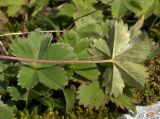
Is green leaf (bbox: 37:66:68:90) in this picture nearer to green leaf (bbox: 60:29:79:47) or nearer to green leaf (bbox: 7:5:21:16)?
green leaf (bbox: 60:29:79:47)

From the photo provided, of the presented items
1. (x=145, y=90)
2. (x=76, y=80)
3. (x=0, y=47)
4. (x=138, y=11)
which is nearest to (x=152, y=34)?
(x=138, y=11)

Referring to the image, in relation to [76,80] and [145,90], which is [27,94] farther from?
[145,90]

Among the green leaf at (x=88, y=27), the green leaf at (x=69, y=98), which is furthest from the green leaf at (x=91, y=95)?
the green leaf at (x=88, y=27)

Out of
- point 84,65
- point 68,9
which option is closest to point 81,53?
point 84,65

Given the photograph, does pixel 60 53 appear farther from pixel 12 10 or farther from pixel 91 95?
pixel 12 10

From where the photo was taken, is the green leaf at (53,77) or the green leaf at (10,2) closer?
the green leaf at (53,77)

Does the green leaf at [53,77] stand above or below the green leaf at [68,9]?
below

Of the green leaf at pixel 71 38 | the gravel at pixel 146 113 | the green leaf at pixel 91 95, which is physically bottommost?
the gravel at pixel 146 113

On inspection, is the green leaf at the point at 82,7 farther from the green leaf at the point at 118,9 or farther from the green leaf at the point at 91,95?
the green leaf at the point at 91,95
